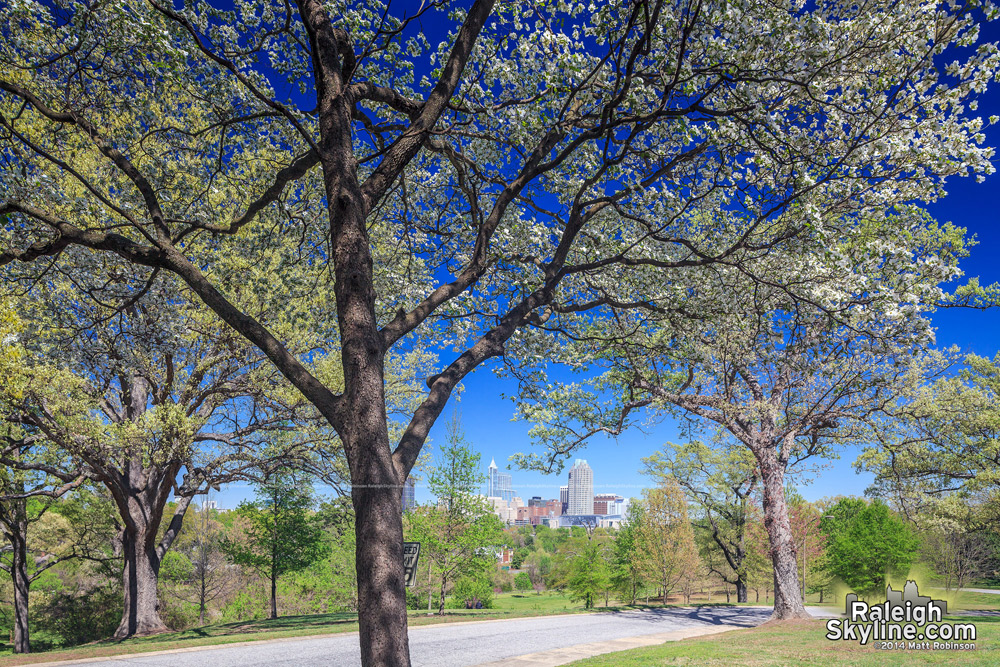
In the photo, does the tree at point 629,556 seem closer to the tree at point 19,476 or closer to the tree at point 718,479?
the tree at point 718,479

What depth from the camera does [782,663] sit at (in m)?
8.54

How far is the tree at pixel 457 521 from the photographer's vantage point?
2283 centimetres

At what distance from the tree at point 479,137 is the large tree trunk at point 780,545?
419 inches

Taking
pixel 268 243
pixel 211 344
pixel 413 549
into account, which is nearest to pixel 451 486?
pixel 211 344

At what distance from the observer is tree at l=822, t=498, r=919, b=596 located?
24375 mm

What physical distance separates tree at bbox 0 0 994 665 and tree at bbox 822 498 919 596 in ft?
75.0

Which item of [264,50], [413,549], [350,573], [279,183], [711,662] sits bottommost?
[350,573]

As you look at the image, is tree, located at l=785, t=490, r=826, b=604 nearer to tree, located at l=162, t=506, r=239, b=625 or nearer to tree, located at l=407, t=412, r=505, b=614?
tree, located at l=407, t=412, r=505, b=614

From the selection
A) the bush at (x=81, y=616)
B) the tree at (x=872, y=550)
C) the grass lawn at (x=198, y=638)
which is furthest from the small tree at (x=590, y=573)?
the bush at (x=81, y=616)

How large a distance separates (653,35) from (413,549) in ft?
24.3

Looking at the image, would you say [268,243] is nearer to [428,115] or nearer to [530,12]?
[428,115]

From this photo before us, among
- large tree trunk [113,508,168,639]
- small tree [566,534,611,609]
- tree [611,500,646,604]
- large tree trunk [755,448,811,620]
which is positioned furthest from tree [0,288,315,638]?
tree [611,500,646,604]

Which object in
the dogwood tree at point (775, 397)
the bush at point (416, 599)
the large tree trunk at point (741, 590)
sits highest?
the dogwood tree at point (775, 397)

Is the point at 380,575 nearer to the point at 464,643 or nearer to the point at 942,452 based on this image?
the point at 464,643
